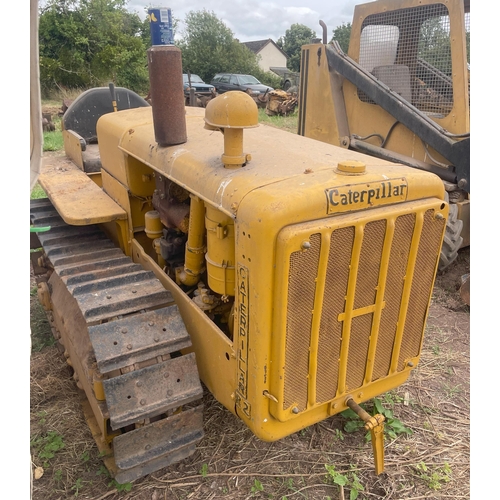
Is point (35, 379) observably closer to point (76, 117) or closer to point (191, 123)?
point (191, 123)

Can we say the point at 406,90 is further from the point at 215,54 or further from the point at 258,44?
the point at 258,44

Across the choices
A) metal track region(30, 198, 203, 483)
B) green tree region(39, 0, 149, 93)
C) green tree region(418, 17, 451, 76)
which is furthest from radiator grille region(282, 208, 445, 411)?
green tree region(39, 0, 149, 93)

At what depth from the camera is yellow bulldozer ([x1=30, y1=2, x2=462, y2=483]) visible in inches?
75.1

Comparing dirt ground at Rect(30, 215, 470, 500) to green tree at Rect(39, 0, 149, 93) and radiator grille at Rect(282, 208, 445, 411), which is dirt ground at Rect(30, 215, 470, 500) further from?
green tree at Rect(39, 0, 149, 93)

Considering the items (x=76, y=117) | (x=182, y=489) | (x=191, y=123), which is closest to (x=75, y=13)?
(x=76, y=117)

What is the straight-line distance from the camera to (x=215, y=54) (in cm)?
3244

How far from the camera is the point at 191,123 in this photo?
10.3ft

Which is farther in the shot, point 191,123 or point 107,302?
point 191,123

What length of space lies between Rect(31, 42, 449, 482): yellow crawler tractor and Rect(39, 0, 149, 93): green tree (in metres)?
21.0

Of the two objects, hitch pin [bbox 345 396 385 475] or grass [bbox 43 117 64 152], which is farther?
grass [bbox 43 117 64 152]

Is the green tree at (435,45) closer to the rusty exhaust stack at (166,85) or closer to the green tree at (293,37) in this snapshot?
the rusty exhaust stack at (166,85)

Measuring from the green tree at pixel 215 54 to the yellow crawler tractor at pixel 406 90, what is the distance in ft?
89.8

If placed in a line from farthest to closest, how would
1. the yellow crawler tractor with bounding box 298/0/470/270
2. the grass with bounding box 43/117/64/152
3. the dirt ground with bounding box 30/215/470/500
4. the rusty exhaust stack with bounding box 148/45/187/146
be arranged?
the grass with bounding box 43/117/64/152
the yellow crawler tractor with bounding box 298/0/470/270
the dirt ground with bounding box 30/215/470/500
the rusty exhaust stack with bounding box 148/45/187/146

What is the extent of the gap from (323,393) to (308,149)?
1234mm
